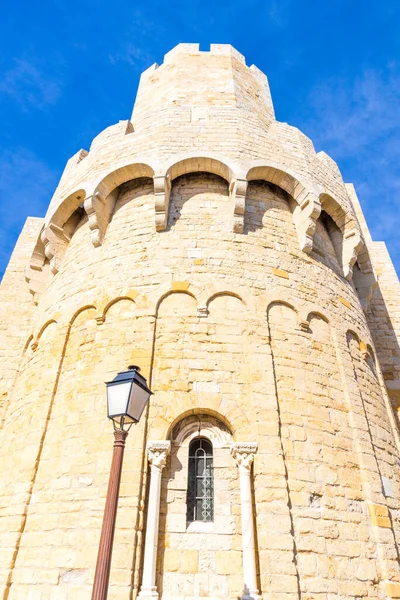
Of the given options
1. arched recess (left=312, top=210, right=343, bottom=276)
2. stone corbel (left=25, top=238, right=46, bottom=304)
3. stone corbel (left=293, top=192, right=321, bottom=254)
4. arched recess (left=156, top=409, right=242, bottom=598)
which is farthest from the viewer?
stone corbel (left=25, top=238, right=46, bottom=304)

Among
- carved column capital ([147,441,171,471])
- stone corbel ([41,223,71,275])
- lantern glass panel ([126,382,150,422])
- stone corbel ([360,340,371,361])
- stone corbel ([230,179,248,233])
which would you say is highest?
stone corbel ([41,223,71,275])

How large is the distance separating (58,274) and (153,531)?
5208 mm

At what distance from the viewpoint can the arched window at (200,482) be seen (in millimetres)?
4969

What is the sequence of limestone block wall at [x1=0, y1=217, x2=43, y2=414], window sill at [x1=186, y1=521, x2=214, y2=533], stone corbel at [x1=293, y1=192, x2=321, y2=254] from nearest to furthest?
1. window sill at [x1=186, y1=521, x2=214, y2=533]
2. stone corbel at [x1=293, y1=192, x2=321, y2=254]
3. limestone block wall at [x1=0, y1=217, x2=43, y2=414]

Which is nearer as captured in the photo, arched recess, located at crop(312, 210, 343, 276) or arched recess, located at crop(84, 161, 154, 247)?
arched recess, located at crop(84, 161, 154, 247)

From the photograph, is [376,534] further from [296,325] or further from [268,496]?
[296,325]

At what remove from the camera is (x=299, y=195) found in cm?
788

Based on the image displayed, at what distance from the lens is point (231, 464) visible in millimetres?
5152

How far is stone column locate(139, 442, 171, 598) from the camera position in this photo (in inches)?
169

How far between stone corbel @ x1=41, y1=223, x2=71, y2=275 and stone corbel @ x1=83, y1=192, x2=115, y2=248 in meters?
1.14

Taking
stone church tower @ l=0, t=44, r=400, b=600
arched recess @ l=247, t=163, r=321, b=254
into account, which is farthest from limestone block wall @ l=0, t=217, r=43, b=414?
arched recess @ l=247, t=163, r=321, b=254

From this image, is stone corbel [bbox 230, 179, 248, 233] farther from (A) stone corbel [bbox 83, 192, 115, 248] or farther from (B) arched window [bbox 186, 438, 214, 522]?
(B) arched window [bbox 186, 438, 214, 522]

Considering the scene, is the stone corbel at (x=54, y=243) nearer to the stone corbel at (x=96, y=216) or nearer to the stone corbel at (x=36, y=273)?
the stone corbel at (x=36, y=273)

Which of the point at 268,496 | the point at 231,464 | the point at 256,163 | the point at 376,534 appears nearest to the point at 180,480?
the point at 231,464
